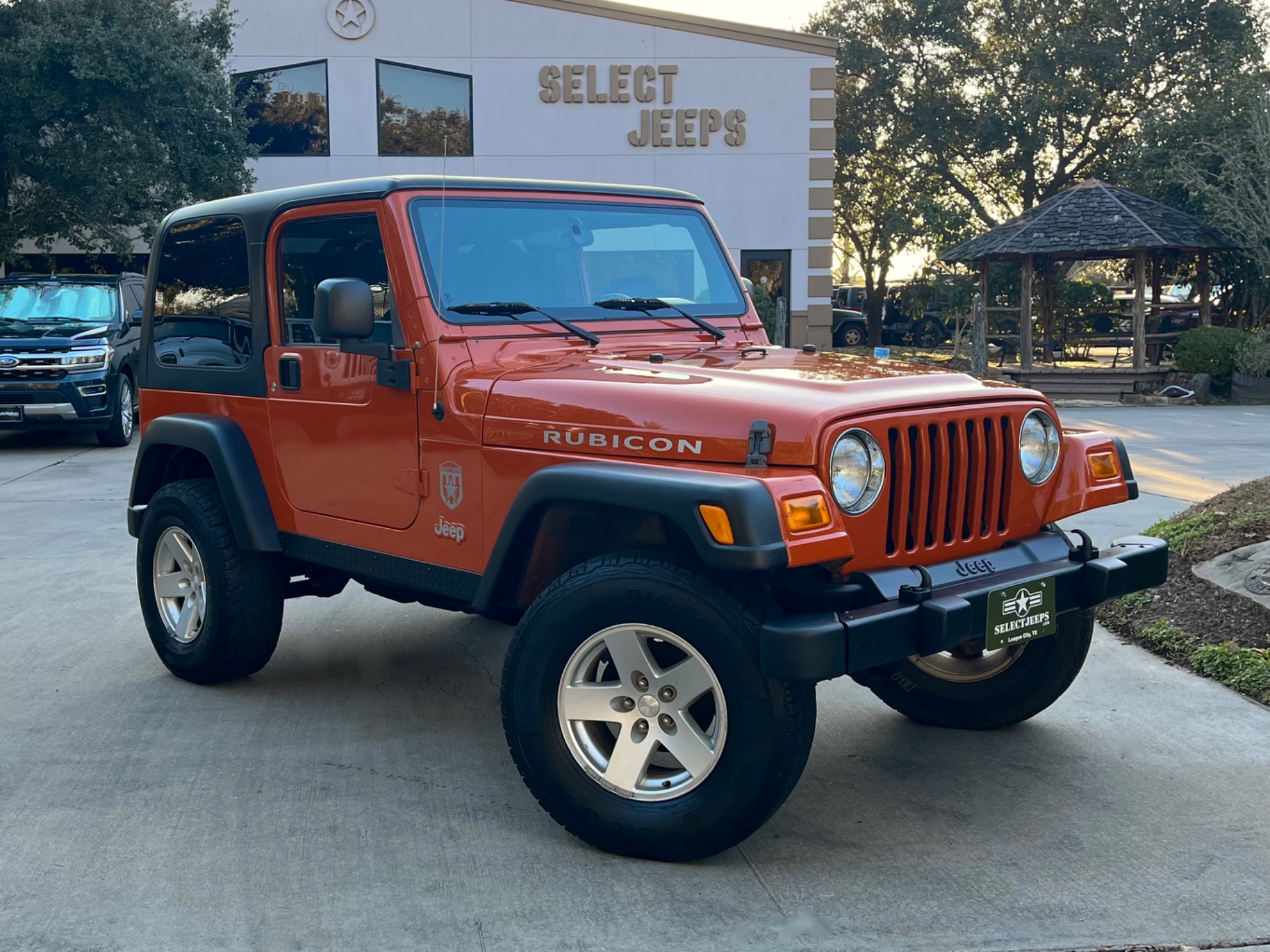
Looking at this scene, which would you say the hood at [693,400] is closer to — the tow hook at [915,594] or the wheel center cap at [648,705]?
the tow hook at [915,594]

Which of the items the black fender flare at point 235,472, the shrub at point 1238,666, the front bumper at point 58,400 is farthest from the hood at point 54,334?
the shrub at point 1238,666

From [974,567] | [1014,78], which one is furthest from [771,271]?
[974,567]

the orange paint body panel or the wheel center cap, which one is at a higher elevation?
the orange paint body panel

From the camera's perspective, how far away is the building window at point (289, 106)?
22734 mm

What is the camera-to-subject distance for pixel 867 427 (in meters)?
3.53

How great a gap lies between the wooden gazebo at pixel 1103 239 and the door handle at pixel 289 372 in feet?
59.7

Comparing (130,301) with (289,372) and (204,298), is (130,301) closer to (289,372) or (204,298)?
(204,298)

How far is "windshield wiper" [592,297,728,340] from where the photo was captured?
479 centimetres

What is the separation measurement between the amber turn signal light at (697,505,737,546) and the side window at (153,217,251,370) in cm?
252

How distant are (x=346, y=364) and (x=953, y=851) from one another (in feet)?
8.52

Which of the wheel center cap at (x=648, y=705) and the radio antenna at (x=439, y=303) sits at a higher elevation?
the radio antenna at (x=439, y=303)

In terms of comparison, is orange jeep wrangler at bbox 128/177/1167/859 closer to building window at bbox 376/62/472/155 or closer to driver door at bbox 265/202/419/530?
driver door at bbox 265/202/419/530

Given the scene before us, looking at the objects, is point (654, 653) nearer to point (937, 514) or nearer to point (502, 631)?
point (937, 514)

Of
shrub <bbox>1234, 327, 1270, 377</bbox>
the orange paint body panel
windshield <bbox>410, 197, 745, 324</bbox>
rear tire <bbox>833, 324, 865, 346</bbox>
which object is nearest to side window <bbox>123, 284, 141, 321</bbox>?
the orange paint body panel
